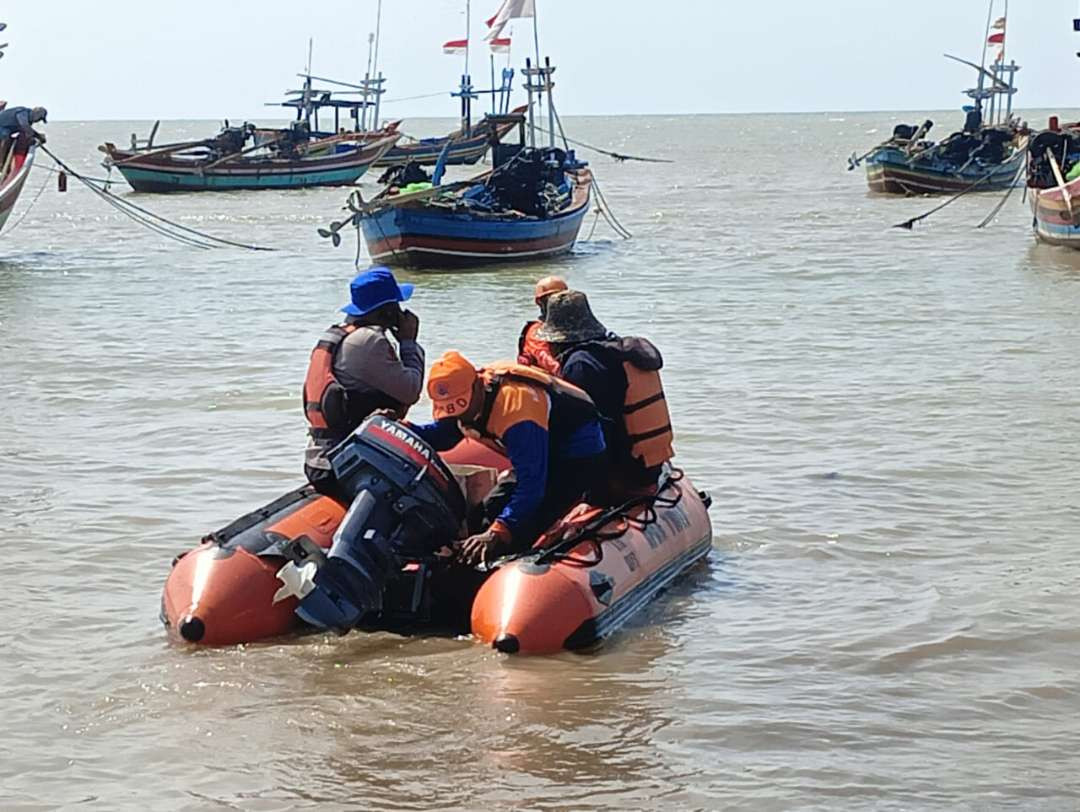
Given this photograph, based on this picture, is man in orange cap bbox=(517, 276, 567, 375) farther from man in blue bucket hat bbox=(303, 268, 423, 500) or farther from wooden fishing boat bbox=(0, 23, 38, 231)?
wooden fishing boat bbox=(0, 23, 38, 231)

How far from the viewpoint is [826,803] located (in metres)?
5.19

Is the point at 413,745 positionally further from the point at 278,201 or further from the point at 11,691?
the point at 278,201

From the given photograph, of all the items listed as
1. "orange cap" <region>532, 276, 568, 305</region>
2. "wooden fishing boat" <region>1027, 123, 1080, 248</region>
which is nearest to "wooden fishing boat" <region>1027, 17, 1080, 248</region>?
"wooden fishing boat" <region>1027, 123, 1080, 248</region>

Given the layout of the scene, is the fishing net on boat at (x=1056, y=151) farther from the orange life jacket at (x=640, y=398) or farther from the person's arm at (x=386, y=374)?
the person's arm at (x=386, y=374)

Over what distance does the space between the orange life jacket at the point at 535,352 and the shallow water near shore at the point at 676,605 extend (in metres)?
1.13

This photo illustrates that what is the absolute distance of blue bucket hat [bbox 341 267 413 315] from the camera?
7008mm

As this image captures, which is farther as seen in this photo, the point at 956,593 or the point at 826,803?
the point at 956,593

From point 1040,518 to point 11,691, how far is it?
5212mm

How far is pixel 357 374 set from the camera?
6.94 metres

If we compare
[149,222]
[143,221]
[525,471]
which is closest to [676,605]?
[525,471]

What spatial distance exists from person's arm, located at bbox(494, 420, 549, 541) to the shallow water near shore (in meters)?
0.53

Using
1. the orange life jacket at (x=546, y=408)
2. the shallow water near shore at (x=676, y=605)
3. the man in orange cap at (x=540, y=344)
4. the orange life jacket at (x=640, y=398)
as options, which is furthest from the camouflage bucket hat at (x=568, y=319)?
the shallow water near shore at (x=676, y=605)

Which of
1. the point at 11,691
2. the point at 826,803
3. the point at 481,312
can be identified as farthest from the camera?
the point at 481,312

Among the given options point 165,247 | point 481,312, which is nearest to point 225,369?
point 481,312
